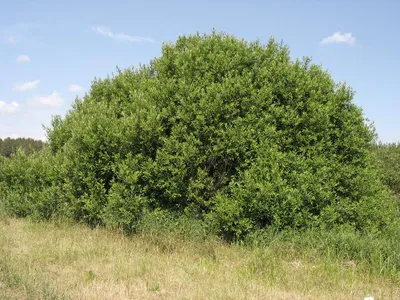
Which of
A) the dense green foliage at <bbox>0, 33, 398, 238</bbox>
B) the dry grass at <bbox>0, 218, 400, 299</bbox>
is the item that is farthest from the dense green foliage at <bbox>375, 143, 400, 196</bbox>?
the dry grass at <bbox>0, 218, 400, 299</bbox>

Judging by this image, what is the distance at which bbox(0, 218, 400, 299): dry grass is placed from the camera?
661 cm

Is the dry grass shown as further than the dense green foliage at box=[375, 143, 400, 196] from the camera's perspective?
No

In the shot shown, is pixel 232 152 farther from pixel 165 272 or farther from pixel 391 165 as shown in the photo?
pixel 391 165

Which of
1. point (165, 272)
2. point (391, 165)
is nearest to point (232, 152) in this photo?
point (165, 272)

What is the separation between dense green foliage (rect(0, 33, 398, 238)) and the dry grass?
1131mm

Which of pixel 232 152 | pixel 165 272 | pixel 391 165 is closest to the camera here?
pixel 165 272

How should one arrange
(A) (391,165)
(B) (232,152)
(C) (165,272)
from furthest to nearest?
(A) (391,165) < (B) (232,152) < (C) (165,272)

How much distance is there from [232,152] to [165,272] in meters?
4.15

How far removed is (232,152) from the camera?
10.5 metres

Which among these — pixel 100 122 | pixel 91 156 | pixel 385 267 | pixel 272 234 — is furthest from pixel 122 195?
pixel 385 267

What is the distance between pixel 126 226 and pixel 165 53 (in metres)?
6.40

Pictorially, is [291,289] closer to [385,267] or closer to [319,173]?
[385,267]

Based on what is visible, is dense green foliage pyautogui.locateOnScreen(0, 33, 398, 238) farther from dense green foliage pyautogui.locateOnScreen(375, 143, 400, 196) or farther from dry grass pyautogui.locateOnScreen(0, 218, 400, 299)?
dense green foliage pyautogui.locateOnScreen(375, 143, 400, 196)

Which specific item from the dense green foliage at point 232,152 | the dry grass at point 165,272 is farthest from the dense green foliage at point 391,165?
the dry grass at point 165,272
